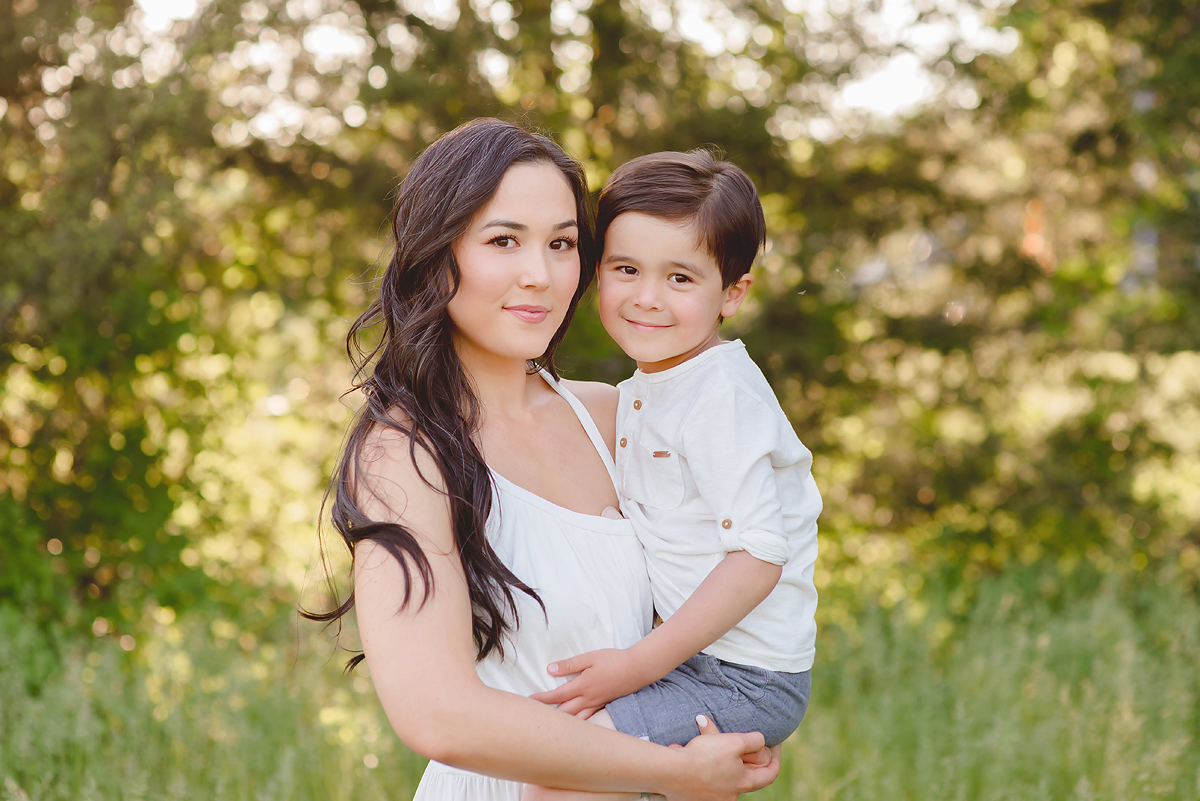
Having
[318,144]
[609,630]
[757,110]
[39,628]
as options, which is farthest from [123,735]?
[757,110]

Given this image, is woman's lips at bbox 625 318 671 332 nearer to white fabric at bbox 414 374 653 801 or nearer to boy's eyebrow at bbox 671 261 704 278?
boy's eyebrow at bbox 671 261 704 278

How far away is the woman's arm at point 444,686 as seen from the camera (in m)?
1.32

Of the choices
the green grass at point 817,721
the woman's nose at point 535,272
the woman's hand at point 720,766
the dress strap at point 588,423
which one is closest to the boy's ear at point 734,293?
the dress strap at point 588,423

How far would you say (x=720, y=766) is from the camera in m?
1.55

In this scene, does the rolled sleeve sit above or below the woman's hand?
above

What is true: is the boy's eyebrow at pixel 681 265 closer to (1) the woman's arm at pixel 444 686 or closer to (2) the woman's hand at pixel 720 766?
(1) the woman's arm at pixel 444 686

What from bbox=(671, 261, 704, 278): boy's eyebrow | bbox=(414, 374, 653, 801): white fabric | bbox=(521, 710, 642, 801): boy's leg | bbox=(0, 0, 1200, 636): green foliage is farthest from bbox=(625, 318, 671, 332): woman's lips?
bbox=(0, 0, 1200, 636): green foliage

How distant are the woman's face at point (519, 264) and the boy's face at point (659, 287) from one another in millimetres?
164

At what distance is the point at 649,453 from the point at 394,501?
57cm

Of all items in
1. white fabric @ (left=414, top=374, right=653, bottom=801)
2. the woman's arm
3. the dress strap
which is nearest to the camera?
the woman's arm

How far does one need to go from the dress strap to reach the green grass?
1.61 metres

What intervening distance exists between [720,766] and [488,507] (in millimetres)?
568

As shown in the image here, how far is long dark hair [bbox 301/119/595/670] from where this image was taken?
4.82 feet

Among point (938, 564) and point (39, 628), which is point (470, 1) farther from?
point (938, 564)
